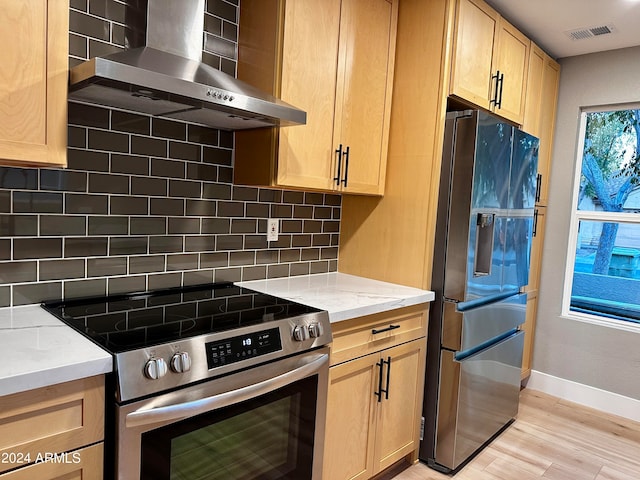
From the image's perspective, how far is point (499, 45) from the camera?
102 inches

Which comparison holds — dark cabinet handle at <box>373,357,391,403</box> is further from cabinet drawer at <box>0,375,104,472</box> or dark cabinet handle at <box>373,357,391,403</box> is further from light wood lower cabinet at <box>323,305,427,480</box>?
cabinet drawer at <box>0,375,104,472</box>

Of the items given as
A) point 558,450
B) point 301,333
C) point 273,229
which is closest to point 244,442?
point 301,333

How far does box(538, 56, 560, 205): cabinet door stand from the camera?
3180 mm

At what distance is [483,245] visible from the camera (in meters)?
2.29

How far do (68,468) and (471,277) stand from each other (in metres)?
1.79

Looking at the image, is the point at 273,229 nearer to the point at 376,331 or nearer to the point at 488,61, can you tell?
the point at 376,331

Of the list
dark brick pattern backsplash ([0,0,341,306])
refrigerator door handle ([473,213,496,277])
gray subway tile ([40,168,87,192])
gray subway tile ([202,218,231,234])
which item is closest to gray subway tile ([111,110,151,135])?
dark brick pattern backsplash ([0,0,341,306])

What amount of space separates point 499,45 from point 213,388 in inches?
92.4

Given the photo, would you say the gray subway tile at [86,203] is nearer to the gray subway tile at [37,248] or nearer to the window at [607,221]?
the gray subway tile at [37,248]

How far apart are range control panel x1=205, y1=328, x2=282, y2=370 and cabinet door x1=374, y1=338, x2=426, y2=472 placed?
73 centimetres

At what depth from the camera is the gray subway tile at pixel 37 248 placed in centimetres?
155

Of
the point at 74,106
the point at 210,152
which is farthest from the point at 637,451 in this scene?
the point at 74,106

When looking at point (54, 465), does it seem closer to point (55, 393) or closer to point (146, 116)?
point (55, 393)

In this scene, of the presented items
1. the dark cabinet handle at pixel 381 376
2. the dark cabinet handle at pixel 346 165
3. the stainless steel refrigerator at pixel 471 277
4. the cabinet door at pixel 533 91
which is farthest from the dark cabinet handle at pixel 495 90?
the dark cabinet handle at pixel 381 376
